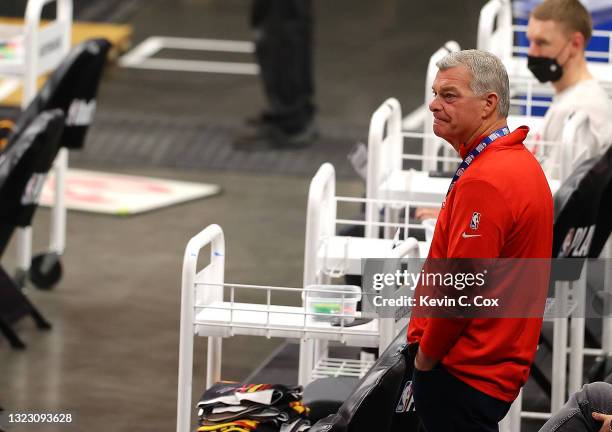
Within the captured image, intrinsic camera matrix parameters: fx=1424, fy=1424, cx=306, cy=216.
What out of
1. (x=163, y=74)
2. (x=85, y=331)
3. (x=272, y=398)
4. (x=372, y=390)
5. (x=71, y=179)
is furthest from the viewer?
(x=163, y=74)

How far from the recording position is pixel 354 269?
5.05 metres

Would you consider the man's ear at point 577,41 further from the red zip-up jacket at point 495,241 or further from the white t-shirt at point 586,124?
the red zip-up jacket at point 495,241

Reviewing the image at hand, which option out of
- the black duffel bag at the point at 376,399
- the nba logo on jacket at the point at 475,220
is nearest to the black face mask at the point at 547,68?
the black duffel bag at the point at 376,399

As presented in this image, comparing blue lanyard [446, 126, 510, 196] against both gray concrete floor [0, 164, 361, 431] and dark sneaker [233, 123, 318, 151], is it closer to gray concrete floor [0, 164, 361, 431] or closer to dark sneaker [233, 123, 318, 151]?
gray concrete floor [0, 164, 361, 431]

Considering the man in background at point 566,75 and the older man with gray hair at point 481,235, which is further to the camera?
the man in background at point 566,75

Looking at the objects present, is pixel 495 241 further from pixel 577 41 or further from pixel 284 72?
pixel 284 72

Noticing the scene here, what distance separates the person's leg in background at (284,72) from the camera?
36.9ft

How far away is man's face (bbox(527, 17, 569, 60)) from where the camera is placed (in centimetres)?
604

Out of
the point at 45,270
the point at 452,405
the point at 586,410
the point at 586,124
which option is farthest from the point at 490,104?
the point at 45,270

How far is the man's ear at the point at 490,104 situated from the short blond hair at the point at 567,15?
235 centimetres

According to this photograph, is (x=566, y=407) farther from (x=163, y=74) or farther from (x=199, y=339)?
(x=163, y=74)

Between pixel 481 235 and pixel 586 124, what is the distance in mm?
A: 2442

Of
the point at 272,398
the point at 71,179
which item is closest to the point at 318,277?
the point at 272,398

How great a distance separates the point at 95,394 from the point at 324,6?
1114cm
